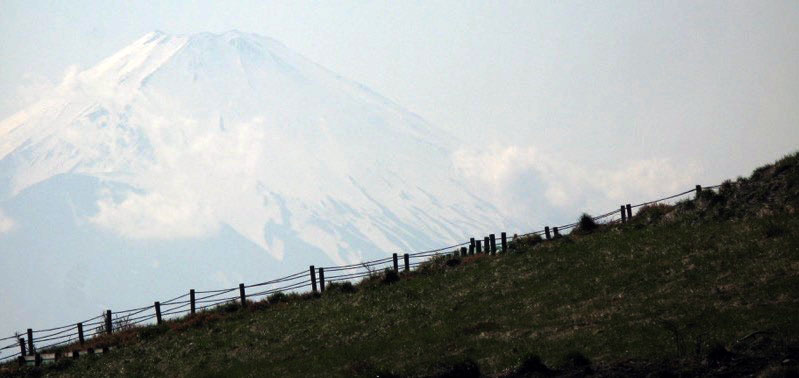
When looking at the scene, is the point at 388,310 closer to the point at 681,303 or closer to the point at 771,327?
the point at 681,303

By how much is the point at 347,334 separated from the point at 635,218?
18501 mm

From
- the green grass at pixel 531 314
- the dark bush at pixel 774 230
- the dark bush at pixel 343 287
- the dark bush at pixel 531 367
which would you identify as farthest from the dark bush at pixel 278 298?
the dark bush at pixel 531 367

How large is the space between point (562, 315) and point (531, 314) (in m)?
1.86

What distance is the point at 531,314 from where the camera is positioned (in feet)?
135

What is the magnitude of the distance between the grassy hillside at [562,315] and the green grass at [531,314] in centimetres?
10

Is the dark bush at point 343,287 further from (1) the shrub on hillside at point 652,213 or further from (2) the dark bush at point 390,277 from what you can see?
(1) the shrub on hillside at point 652,213

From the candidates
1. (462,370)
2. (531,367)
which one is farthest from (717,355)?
(462,370)

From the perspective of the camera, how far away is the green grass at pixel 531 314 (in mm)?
33625

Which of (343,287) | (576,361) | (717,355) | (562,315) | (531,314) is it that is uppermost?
(343,287)

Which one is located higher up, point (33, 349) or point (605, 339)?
point (33, 349)

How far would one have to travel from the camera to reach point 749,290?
35.4m

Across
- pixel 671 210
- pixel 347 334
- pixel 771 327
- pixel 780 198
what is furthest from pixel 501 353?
pixel 671 210

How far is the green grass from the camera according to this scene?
3362 cm

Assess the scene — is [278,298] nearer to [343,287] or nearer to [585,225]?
[343,287]
